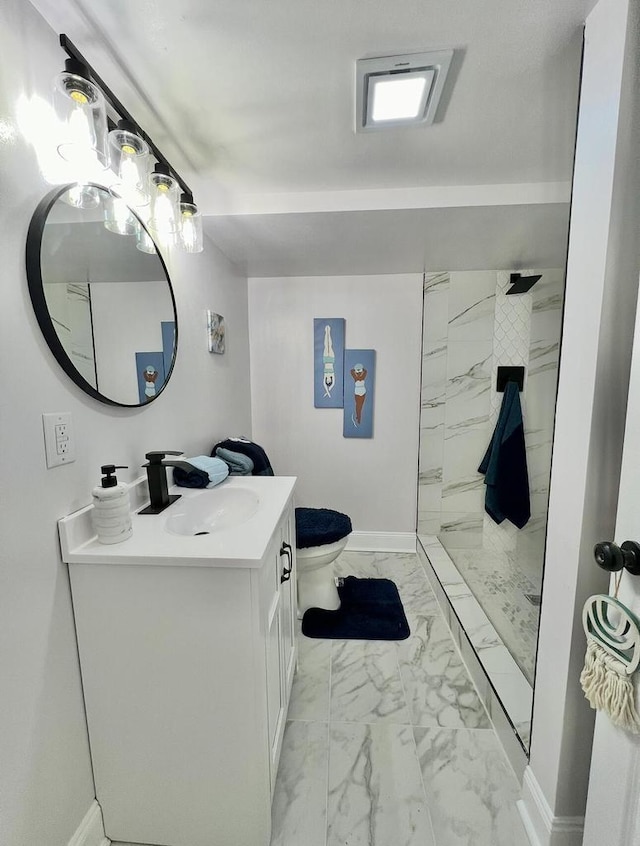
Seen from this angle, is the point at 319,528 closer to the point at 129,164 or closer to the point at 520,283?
the point at 129,164

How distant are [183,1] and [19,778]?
5.93ft

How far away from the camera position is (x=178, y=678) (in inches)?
34.9

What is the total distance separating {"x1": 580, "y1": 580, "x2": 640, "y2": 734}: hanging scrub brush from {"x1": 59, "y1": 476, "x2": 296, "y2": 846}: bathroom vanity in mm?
744

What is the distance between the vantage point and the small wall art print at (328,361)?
2.46 m

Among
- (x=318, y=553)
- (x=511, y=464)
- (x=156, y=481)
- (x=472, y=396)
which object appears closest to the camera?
(x=156, y=481)

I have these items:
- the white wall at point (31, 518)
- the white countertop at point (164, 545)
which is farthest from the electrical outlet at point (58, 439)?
the white countertop at point (164, 545)

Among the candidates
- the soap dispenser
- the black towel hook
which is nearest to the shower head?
the black towel hook

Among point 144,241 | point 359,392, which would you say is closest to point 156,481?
point 144,241

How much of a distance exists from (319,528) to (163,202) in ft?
5.04

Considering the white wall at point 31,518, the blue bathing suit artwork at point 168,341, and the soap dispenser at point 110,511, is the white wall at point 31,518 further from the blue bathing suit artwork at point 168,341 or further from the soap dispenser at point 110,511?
the blue bathing suit artwork at point 168,341

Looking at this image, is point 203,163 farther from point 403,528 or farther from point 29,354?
point 403,528

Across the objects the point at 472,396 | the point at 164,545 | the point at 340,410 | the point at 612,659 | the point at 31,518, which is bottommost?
the point at 612,659

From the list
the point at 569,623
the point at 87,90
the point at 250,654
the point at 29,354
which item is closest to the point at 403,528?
the point at 569,623

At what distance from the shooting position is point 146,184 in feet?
3.50
